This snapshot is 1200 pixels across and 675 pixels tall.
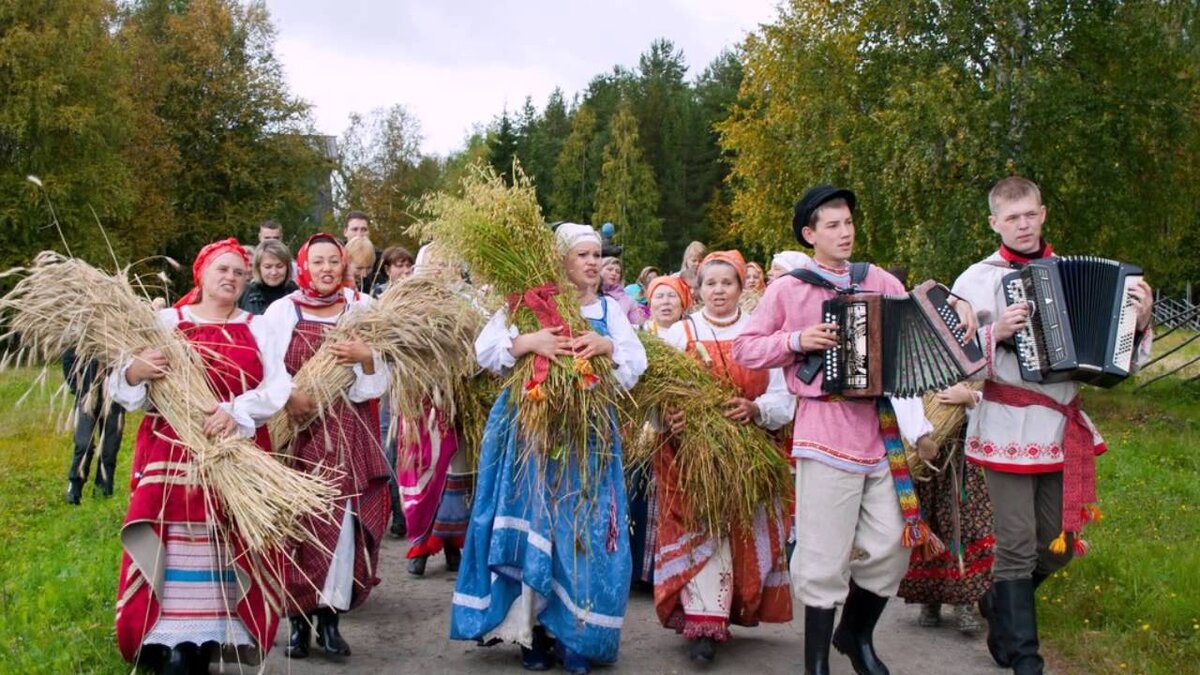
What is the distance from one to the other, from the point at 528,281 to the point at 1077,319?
226 cm

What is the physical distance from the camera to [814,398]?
15.9 ft

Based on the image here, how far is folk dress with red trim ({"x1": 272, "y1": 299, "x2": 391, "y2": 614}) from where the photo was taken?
5445mm

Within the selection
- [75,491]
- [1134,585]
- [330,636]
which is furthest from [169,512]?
[75,491]

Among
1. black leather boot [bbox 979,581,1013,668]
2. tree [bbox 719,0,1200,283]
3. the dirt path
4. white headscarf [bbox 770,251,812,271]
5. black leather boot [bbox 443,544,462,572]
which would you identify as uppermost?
tree [bbox 719,0,1200,283]

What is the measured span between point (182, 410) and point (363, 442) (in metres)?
1.26

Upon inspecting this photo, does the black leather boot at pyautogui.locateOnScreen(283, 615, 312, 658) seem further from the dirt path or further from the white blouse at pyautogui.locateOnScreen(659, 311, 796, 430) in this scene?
the white blouse at pyautogui.locateOnScreen(659, 311, 796, 430)

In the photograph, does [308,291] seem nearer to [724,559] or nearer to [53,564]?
[724,559]

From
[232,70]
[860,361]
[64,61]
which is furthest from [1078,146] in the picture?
[232,70]

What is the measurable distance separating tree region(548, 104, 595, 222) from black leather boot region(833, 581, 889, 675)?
52271 millimetres

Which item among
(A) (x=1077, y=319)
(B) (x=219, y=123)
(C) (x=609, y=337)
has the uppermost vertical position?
(B) (x=219, y=123)

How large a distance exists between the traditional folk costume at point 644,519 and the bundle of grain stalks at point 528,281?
0.60 m

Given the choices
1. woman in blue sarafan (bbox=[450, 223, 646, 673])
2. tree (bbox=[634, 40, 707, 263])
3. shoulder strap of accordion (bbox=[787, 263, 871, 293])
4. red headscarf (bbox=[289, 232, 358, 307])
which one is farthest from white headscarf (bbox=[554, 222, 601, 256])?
tree (bbox=[634, 40, 707, 263])

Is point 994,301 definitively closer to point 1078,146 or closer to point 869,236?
point 1078,146

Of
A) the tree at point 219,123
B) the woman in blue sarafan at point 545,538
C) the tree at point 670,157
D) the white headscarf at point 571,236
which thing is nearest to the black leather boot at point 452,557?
the woman in blue sarafan at point 545,538
